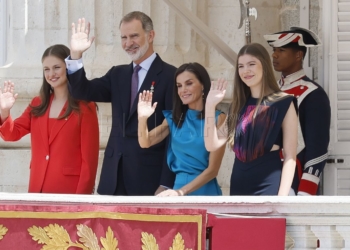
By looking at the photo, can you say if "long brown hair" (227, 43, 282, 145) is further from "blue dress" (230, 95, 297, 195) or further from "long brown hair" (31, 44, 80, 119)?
"long brown hair" (31, 44, 80, 119)

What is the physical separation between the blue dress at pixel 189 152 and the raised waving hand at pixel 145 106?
16 cm

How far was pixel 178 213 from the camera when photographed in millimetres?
4625

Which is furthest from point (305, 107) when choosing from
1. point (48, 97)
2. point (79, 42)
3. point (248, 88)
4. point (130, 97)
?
point (48, 97)

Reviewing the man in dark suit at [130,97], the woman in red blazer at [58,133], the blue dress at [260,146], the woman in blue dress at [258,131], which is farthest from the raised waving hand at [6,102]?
the blue dress at [260,146]

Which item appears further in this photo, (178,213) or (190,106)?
(190,106)

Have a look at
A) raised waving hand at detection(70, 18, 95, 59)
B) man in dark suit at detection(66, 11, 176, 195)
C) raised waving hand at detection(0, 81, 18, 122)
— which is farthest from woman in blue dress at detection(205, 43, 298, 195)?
raised waving hand at detection(0, 81, 18, 122)

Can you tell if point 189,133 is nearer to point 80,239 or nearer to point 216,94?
point 216,94

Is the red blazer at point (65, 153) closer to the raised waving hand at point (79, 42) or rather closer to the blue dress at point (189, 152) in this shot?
the raised waving hand at point (79, 42)

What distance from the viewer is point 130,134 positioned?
5602mm

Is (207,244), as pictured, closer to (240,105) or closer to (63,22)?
(240,105)

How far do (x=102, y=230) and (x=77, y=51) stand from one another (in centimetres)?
119

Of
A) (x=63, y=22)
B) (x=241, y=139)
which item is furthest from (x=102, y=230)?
(x=63, y=22)

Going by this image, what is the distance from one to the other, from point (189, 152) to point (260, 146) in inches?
20.1

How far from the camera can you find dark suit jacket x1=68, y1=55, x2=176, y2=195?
557 centimetres
